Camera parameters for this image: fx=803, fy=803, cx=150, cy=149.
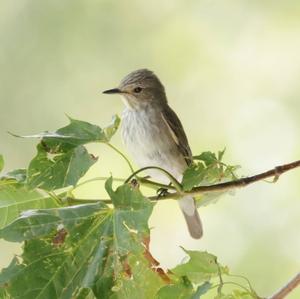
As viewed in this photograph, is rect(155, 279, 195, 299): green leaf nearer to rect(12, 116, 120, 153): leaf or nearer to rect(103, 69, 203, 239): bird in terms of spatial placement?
rect(12, 116, 120, 153): leaf

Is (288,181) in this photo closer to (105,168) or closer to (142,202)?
(105,168)

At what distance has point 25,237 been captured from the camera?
147 centimetres

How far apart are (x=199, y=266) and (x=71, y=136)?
1.22 feet

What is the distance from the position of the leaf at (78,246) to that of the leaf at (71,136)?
0.18m

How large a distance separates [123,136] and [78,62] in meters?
2.34

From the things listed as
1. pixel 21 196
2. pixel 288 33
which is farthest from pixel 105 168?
pixel 21 196

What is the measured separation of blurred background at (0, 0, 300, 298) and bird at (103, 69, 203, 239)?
82 cm

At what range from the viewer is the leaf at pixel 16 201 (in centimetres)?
165

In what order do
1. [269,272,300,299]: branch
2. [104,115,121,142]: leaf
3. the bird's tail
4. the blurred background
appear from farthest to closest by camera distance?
the blurred background < the bird's tail < [104,115,121,142]: leaf < [269,272,300,299]: branch

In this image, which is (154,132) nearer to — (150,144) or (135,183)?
(150,144)

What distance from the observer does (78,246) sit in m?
1.48

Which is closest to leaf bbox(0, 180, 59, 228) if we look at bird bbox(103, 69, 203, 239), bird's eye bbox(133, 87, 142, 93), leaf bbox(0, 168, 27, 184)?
leaf bbox(0, 168, 27, 184)

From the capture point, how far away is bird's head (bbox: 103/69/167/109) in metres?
3.48

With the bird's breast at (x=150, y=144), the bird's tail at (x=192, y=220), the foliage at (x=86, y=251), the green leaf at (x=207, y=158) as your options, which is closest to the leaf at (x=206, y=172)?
the green leaf at (x=207, y=158)
